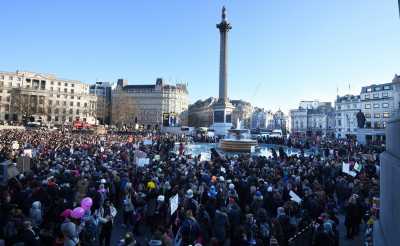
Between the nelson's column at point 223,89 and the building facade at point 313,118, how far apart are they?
252 feet

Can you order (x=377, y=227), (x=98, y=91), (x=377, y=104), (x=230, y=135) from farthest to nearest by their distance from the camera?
(x=98, y=91) < (x=377, y=104) < (x=230, y=135) < (x=377, y=227)

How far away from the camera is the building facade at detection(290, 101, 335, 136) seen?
437 ft

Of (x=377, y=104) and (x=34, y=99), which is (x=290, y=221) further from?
(x=34, y=99)

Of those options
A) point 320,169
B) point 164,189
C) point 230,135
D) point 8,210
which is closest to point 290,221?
point 164,189

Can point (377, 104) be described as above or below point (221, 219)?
above

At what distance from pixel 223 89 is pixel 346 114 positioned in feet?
216

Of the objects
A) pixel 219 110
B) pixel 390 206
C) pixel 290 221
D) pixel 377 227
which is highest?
Answer: pixel 219 110

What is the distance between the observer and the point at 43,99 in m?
106

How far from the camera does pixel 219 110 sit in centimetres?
6194


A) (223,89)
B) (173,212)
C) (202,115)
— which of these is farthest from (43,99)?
(173,212)

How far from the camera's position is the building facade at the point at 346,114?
10306 cm

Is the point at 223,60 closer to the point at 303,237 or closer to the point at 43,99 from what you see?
the point at 303,237

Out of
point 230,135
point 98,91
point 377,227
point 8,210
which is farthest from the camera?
point 98,91

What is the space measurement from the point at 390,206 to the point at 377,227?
1701 mm
